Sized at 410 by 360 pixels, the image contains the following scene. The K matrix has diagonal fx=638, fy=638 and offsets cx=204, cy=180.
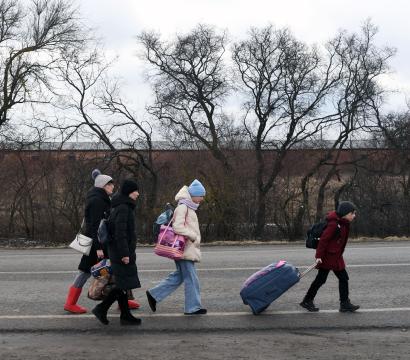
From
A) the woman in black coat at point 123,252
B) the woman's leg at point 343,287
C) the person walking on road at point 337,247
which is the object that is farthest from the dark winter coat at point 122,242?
the woman's leg at point 343,287

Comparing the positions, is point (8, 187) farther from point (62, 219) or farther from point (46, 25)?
point (46, 25)

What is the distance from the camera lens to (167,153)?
2936 cm

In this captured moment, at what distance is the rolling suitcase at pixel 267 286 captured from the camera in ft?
24.3

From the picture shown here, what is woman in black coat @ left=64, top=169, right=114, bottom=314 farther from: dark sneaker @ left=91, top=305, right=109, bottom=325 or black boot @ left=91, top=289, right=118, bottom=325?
dark sneaker @ left=91, top=305, right=109, bottom=325

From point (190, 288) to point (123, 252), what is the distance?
1.02m

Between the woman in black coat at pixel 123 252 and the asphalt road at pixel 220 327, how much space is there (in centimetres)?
18

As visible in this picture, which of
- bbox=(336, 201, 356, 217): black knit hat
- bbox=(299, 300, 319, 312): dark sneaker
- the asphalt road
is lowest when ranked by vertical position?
the asphalt road

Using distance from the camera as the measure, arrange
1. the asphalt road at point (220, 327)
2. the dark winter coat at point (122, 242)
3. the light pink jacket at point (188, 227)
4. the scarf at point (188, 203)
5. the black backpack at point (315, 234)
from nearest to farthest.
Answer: the asphalt road at point (220, 327), the dark winter coat at point (122, 242), the light pink jacket at point (188, 227), the scarf at point (188, 203), the black backpack at point (315, 234)

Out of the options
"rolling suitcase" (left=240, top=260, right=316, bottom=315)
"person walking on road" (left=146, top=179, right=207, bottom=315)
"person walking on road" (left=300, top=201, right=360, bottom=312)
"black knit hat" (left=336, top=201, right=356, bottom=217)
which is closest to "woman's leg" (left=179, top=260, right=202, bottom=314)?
"person walking on road" (left=146, top=179, right=207, bottom=315)

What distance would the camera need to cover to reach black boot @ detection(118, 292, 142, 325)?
7078 mm

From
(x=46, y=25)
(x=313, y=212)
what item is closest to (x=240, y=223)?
(x=313, y=212)

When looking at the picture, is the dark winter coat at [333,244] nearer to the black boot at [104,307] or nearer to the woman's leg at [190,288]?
the woman's leg at [190,288]

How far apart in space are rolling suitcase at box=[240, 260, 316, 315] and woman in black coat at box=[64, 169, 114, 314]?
1766mm

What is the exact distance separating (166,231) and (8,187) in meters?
20.3
